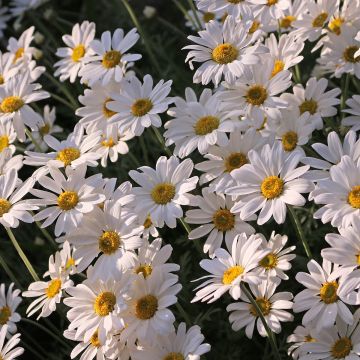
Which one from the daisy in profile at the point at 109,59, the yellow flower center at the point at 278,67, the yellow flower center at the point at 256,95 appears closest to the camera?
the yellow flower center at the point at 256,95

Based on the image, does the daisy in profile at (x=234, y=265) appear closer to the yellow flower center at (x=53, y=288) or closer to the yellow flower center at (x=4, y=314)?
the yellow flower center at (x=53, y=288)

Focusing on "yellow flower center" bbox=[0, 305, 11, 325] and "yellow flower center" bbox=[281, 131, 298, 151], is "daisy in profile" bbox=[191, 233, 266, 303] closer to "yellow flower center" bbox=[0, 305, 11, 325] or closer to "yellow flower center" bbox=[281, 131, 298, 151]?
"yellow flower center" bbox=[281, 131, 298, 151]

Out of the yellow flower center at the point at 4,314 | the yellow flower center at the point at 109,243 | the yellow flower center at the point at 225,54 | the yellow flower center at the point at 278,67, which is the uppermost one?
the yellow flower center at the point at 225,54

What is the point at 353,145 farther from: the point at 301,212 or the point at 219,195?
the point at 301,212

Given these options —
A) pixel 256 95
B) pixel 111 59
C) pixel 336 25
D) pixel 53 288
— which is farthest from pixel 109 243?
pixel 336 25

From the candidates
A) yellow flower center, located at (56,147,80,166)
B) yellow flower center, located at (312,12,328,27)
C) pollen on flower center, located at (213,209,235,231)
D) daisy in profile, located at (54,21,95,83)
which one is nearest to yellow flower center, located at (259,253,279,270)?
pollen on flower center, located at (213,209,235,231)

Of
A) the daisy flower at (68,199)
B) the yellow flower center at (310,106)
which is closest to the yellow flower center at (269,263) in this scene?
the daisy flower at (68,199)

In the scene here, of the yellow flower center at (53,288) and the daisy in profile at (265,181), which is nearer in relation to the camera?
the daisy in profile at (265,181)
